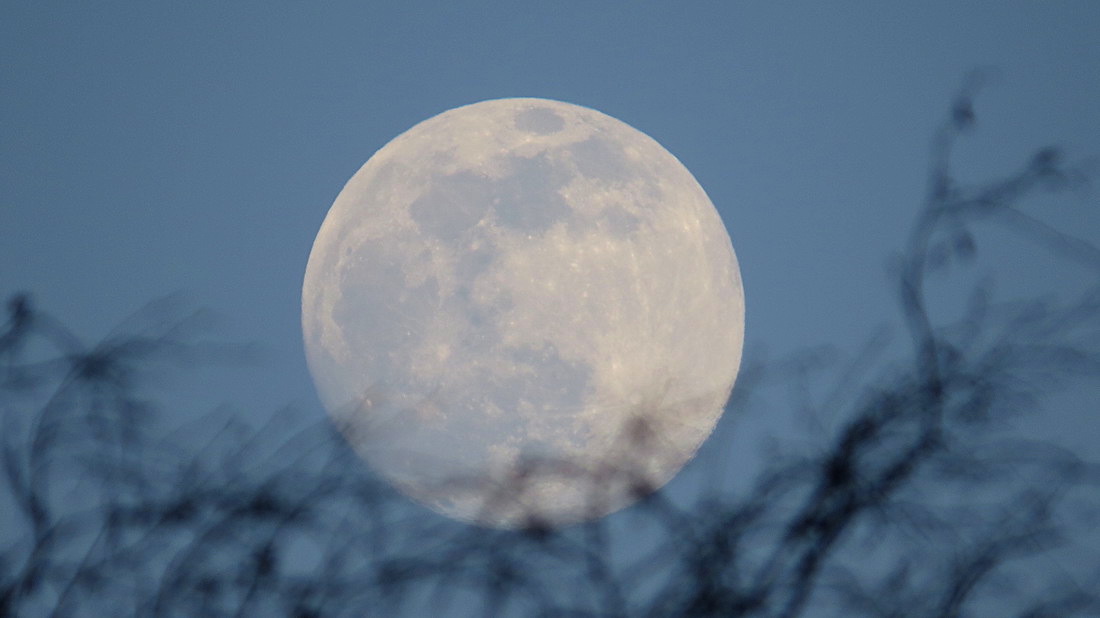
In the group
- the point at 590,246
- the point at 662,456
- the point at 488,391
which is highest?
the point at 662,456

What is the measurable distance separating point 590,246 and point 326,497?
5675mm

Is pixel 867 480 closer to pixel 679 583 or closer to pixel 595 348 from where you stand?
pixel 679 583

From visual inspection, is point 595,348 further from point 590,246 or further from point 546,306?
point 590,246

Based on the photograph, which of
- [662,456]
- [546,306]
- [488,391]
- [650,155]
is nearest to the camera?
[662,456]

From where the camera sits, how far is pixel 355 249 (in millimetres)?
8367

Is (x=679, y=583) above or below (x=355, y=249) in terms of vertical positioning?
above

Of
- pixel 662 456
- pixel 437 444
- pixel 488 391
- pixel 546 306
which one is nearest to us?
pixel 662 456

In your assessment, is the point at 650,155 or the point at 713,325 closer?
the point at 713,325

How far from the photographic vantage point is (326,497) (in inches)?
99.3

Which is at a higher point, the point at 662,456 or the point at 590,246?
the point at 662,456

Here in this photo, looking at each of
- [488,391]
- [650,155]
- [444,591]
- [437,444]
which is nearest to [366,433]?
[444,591]

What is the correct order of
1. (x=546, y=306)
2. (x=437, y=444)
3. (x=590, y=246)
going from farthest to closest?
(x=590, y=246)
(x=546, y=306)
(x=437, y=444)

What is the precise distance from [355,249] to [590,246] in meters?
1.94

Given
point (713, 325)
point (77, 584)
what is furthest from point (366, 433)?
point (713, 325)
